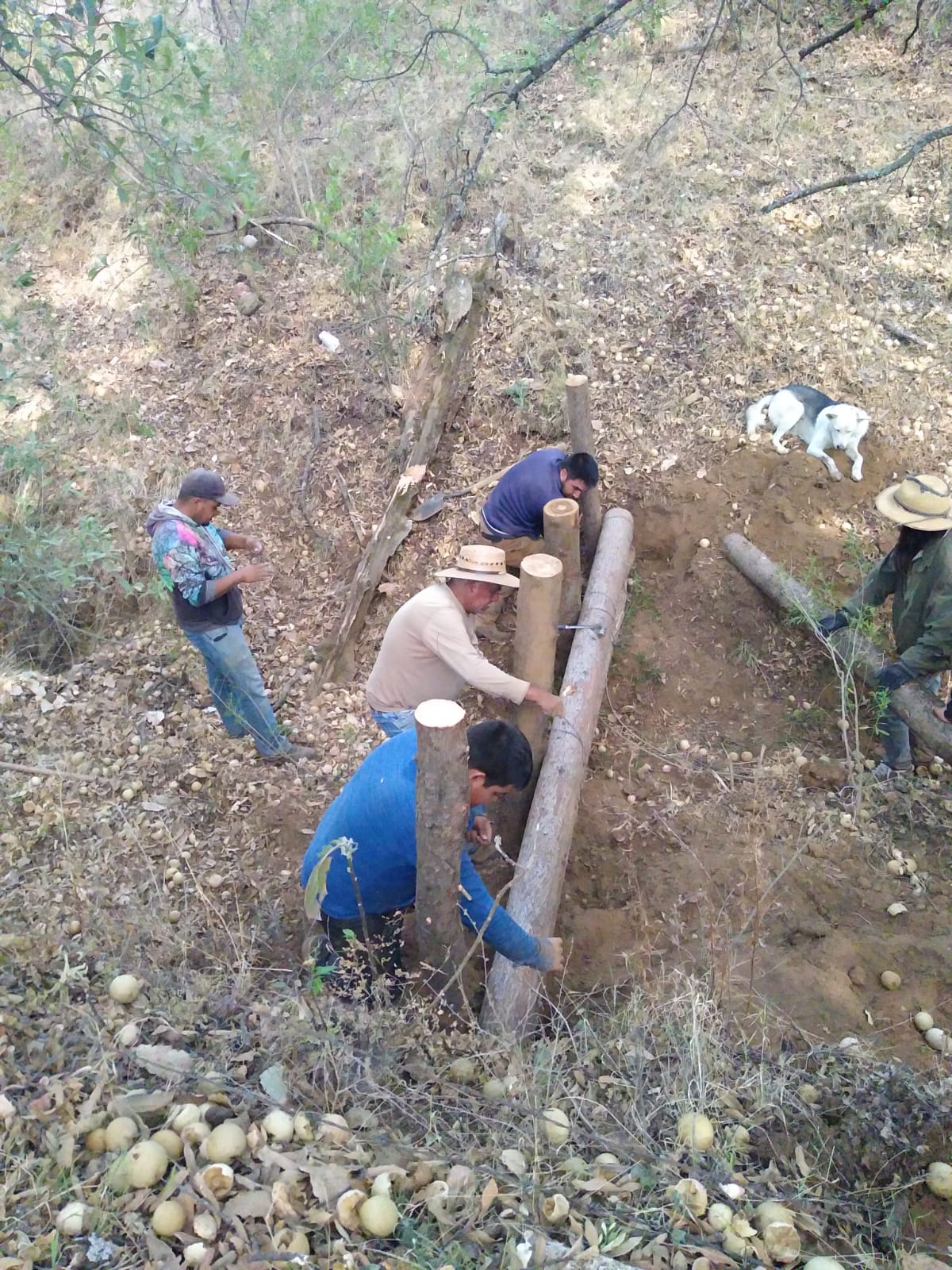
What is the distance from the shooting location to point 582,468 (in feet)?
15.5

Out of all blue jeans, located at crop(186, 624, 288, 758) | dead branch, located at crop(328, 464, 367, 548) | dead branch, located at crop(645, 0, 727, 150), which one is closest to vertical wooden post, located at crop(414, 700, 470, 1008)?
blue jeans, located at crop(186, 624, 288, 758)

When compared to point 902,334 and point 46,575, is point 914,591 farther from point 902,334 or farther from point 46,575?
point 46,575

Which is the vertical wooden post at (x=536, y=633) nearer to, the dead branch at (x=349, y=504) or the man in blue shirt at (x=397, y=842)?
the man in blue shirt at (x=397, y=842)

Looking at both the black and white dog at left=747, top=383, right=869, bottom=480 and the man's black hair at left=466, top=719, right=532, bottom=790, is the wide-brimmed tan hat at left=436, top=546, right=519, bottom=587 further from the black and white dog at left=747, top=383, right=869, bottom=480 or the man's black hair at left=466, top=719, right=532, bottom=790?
the black and white dog at left=747, top=383, right=869, bottom=480

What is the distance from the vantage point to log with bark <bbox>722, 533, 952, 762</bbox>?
4.10 metres

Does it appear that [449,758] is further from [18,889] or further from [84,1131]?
[18,889]

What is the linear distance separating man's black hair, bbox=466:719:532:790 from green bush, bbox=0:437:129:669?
3.38m

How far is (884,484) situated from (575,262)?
10.2 feet

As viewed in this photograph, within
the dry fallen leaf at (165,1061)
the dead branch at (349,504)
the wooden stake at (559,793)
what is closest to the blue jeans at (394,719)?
the wooden stake at (559,793)

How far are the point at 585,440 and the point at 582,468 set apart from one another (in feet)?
1.98

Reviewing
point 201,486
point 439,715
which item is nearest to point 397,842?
point 439,715

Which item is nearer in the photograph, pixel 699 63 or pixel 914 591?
pixel 914 591

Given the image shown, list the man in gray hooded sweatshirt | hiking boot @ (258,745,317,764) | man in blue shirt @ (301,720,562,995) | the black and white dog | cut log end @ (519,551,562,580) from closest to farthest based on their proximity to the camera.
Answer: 1. man in blue shirt @ (301,720,562,995)
2. cut log end @ (519,551,562,580)
3. the man in gray hooded sweatshirt
4. hiking boot @ (258,745,317,764)
5. the black and white dog

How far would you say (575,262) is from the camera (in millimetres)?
6887
